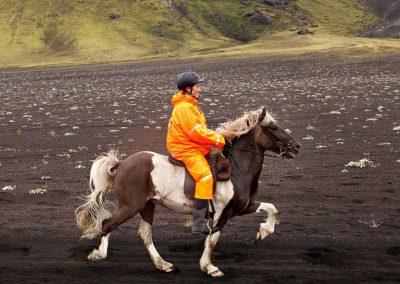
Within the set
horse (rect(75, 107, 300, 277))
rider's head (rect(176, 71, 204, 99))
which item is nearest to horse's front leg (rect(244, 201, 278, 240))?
horse (rect(75, 107, 300, 277))

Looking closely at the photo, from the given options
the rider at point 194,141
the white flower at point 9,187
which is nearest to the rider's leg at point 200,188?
the rider at point 194,141

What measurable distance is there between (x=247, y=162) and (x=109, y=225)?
3.06 metres

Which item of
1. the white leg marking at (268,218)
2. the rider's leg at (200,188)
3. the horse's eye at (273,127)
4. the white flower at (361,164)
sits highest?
the horse's eye at (273,127)

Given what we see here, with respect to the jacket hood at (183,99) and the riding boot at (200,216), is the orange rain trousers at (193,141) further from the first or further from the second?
the riding boot at (200,216)

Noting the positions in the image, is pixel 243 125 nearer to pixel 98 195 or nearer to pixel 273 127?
pixel 273 127

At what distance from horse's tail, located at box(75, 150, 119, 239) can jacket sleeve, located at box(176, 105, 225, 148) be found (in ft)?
5.94

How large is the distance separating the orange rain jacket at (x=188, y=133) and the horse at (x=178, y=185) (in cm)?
44

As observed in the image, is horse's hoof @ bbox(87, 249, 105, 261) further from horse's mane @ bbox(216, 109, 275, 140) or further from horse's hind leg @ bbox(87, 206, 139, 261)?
horse's mane @ bbox(216, 109, 275, 140)

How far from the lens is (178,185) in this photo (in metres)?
9.89

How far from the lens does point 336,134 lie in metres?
26.0

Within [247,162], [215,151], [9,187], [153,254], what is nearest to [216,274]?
[153,254]

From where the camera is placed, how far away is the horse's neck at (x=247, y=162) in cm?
999

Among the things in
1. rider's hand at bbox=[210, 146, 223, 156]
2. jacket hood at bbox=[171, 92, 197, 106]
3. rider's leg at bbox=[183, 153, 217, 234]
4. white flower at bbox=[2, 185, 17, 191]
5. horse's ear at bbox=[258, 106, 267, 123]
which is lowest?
white flower at bbox=[2, 185, 17, 191]

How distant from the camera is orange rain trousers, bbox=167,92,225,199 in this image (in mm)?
9508
